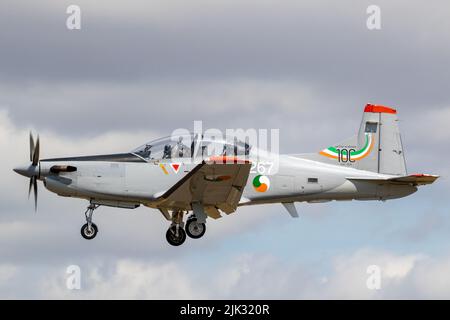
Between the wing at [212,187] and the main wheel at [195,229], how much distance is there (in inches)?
17.0

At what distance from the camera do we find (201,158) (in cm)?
2753

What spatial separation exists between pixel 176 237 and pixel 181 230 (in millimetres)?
240

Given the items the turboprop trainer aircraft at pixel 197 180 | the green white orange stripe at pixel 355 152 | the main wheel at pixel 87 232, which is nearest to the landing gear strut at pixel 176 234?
the turboprop trainer aircraft at pixel 197 180

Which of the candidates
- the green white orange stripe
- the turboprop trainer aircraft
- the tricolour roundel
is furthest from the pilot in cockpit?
the green white orange stripe

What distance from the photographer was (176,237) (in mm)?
28969

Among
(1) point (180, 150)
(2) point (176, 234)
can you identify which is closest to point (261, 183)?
(1) point (180, 150)

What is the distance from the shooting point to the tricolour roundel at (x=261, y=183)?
28.5 m

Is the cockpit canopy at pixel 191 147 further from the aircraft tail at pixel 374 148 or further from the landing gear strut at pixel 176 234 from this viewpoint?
the aircraft tail at pixel 374 148

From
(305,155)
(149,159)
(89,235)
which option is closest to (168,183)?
(149,159)

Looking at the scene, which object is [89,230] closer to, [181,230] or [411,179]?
[181,230]

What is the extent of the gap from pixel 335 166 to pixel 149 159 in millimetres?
5468

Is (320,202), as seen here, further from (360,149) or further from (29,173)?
(29,173)

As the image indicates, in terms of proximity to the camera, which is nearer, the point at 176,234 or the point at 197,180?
the point at 197,180

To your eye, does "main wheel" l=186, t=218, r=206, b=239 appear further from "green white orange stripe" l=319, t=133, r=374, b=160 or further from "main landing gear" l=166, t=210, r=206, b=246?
"green white orange stripe" l=319, t=133, r=374, b=160
